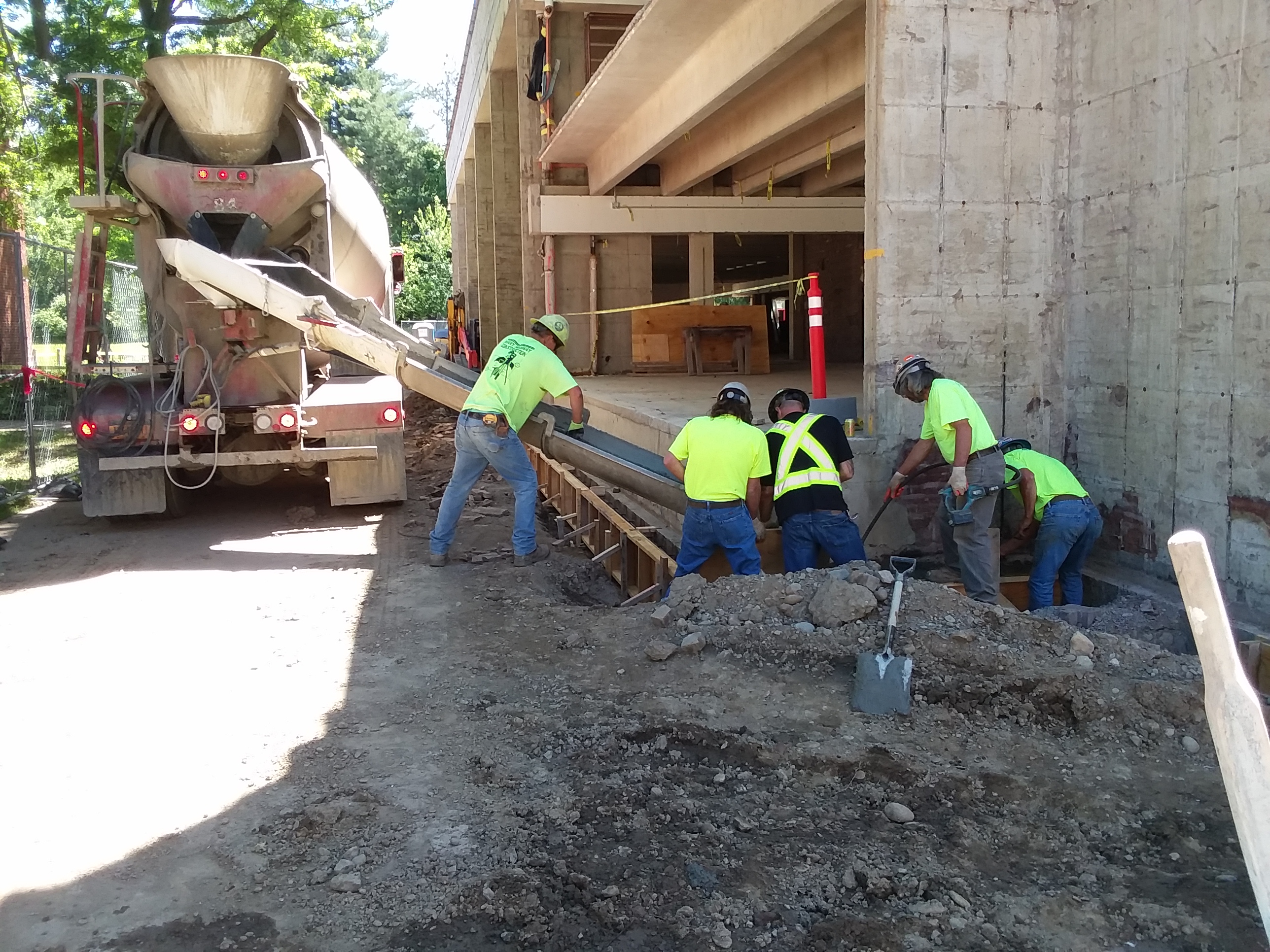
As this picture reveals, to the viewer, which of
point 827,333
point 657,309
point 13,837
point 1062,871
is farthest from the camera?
point 827,333

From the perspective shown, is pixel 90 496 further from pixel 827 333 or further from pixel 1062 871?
pixel 827 333

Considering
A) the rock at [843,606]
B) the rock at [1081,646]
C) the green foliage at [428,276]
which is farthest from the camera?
the green foliage at [428,276]

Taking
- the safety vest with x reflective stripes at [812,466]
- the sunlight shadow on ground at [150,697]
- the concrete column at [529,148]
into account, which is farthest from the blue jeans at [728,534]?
the concrete column at [529,148]

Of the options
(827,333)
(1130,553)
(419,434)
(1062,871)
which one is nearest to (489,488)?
(419,434)

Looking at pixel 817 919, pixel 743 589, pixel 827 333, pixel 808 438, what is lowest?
pixel 817 919

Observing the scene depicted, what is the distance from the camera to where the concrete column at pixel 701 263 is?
17.2 meters

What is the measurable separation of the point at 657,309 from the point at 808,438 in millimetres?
10140

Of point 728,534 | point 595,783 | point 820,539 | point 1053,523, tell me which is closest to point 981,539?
point 1053,523

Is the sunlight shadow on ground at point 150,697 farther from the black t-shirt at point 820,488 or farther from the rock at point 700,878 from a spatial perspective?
the black t-shirt at point 820,488

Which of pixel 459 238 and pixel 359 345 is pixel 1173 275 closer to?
pixel 359 345

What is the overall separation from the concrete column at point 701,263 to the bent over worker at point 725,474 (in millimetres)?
10697

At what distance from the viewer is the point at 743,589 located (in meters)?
5.96

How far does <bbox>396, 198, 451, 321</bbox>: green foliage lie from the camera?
1784 inches

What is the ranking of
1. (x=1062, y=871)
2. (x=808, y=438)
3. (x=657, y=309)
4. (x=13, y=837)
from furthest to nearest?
1. (x=657, y=309)
2. (x=808, y=438)
3. (x=13, y=837)
4. (x=1062, y=871)
